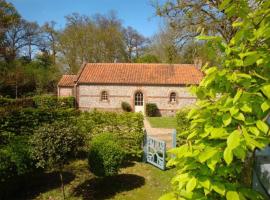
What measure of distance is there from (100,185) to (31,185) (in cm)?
224

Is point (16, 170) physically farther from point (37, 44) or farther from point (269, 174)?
point (37, 44)

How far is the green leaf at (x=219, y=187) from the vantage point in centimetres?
153

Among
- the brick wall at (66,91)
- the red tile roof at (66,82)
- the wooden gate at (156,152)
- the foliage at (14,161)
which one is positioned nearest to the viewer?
the foliage at (14,161)

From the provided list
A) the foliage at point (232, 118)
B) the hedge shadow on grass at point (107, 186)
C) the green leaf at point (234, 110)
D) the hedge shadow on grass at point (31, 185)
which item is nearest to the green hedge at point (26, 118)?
the hedge shadow on grass at point (31, 185)

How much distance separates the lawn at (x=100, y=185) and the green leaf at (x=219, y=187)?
7.73 meters

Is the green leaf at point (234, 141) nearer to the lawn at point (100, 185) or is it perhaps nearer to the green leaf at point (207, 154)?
the green leaf at point (207, 154)

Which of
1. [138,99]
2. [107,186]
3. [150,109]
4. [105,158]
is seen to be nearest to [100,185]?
[107,186]

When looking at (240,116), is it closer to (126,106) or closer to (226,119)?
(226,119)

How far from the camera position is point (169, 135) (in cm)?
1930

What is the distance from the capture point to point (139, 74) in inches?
1240

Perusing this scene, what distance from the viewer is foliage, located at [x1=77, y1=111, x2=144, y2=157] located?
12570 millimetres

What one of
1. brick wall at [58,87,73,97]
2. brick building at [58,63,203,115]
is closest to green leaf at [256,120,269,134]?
brick building at [58,63,203,115]

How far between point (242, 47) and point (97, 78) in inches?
1169

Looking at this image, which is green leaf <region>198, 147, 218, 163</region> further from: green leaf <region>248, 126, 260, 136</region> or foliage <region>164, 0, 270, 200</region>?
green leaf <region>248, 126, 260, 136</region>
